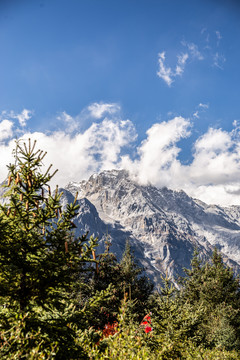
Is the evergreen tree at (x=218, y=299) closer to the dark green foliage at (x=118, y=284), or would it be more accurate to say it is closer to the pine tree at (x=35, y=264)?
the dark green foliage at (x=118, y=284)

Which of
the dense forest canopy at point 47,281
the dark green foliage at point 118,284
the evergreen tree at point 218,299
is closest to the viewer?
the dense forest canopy at point 47,281

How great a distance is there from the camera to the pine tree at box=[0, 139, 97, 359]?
6395 millimetres

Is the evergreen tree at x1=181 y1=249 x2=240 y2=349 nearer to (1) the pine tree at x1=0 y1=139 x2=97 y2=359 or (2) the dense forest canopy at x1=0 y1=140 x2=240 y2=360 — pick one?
(2) the dense forest canopy at x1=0 y1=140 x2=240 y2=360

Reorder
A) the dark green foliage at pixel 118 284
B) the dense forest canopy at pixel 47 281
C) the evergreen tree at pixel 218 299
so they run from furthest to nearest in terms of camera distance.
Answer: the dark green foliage at pixel 118 284 → the evergreen tree at pixel 218 299 → the dense forest canopy at pixel 47 281

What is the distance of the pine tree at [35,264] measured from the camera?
21.0ft

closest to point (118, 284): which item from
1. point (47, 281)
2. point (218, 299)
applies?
point (218, 299)

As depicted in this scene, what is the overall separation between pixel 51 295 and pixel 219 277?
3082 centimetres

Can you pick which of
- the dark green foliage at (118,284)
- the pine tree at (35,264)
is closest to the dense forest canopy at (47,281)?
the pine tree at (35,264)

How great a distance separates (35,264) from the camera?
6.89 m

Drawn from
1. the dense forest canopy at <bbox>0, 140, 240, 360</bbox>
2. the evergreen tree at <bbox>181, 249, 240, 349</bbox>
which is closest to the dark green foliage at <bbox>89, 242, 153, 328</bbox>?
the evergreen tree at <bbox>181, 249, 240, 349</bbox>

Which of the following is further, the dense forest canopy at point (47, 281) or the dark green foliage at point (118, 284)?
the dark green foliage at point (118, 284)

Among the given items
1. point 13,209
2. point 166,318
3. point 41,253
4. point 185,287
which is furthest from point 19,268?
point 185,287

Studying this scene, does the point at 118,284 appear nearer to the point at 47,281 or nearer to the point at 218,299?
the point at 218,299

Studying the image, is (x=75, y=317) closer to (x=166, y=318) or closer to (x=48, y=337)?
(x=48, y=337)
